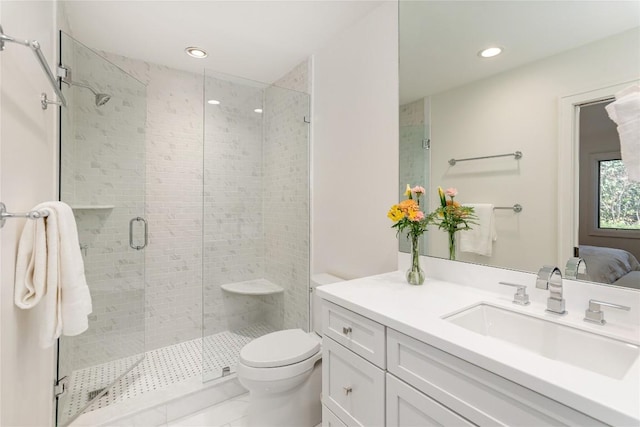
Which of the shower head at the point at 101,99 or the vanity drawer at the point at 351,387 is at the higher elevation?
the shower head at the point at 101,99

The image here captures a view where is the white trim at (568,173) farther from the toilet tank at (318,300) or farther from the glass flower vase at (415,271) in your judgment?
the toilet tank at (318,300)

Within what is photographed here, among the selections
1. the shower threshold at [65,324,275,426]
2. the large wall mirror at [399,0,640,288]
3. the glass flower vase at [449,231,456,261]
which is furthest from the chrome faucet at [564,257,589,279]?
the shower threshold at [65,324,275,426]

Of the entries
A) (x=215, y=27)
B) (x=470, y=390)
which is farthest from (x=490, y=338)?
(x=215, y=27)

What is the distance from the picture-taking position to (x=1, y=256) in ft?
2.74

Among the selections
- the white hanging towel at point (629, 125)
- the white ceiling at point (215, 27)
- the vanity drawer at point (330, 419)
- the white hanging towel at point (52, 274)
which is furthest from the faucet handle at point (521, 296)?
the white ceiling at point (215, 27)

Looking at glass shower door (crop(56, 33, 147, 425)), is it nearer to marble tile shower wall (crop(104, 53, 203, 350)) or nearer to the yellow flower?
marble tile shower wall (crop(104, 53, 203, 350))

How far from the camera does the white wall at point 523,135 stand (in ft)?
3.30

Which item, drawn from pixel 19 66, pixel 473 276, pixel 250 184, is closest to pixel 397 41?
pixel 473 276

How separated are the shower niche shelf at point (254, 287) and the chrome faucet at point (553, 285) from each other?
1955 mm

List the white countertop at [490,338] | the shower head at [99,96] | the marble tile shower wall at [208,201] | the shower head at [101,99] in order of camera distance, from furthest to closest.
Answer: the marble tile shower wall at [208,201] < the shower head at [101,99] < the shower head at [99,96] < the white countertop at [490,338]

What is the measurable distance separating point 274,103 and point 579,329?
2.31 metres

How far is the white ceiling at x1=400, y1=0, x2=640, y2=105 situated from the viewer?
1.01 m

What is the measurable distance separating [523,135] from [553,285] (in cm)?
58

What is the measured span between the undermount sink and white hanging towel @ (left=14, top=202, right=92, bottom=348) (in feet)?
4.30
